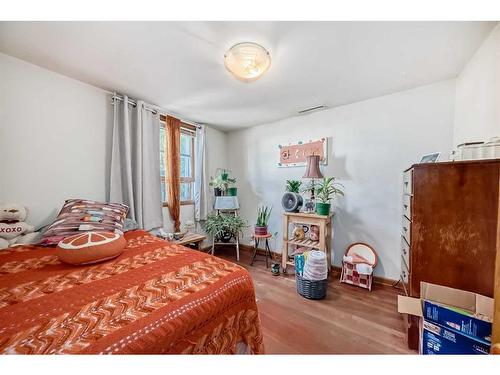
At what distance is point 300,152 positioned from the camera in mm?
2787

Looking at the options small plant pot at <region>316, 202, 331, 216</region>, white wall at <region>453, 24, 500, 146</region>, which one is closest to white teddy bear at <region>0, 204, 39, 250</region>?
small plant pot at <region>316, 202, 331, 216</region>

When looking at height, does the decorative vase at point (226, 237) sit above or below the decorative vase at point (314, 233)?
below

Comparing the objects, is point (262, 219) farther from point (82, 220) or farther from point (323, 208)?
point (82, 220)

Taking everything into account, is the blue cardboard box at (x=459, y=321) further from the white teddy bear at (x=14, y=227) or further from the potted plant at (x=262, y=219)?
the white teddy bear at (x=14, y=227)

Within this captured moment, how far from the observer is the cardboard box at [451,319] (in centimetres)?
96

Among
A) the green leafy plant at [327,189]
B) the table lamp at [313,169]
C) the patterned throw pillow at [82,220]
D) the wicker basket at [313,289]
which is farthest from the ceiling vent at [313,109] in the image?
the patterned throw pillow at [82,220]

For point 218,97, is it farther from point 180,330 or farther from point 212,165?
point 180,330

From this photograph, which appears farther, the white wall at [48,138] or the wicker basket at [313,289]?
the wicker basket at [313,289]

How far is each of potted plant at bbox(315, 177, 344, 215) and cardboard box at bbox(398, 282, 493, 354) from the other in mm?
1113

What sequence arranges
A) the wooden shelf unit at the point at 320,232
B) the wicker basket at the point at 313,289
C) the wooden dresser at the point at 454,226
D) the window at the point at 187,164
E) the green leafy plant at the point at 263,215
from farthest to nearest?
the window at the point at 187,164, the green leafy plant at the point at 263,215, the wooden shelf unit at the point at 320,232, the wicker basket at the point at 313,289, the wooden dresser at the point at 454,226

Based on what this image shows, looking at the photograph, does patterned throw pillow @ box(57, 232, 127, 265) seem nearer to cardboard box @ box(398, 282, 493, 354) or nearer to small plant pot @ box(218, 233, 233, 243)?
cardboard box @ box(398, 282, 493, 354)

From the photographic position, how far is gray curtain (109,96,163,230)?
211cm

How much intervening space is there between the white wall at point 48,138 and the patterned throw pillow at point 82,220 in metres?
0.26
